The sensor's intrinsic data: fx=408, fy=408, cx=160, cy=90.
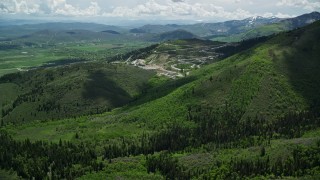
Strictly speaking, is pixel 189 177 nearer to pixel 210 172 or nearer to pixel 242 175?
pixel 210 172

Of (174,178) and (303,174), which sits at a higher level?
(303,174)

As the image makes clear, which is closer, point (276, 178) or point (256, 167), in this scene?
point (276, 178)

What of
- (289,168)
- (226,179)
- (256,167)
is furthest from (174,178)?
(289,168)

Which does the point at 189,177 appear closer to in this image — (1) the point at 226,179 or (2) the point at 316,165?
(1) the point at 226,179

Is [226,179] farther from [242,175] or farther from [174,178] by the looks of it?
[174,178]

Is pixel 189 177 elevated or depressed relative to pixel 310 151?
depressed

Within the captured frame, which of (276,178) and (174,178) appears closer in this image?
(276,178)

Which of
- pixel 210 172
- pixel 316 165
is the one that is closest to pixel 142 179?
pixel 210 172

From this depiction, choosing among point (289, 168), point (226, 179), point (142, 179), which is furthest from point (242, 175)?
point (142, 179)

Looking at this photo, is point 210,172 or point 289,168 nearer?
point 289,168
